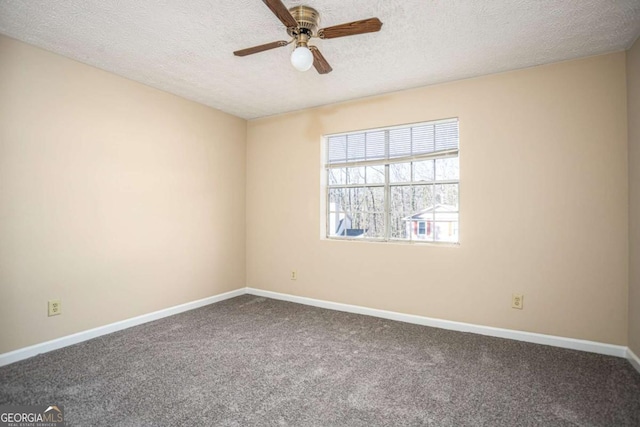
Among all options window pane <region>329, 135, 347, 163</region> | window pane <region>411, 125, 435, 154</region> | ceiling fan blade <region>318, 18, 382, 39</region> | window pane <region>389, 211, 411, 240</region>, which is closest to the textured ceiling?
ceiling fan blade <region>318, 18, 382, 39</region>

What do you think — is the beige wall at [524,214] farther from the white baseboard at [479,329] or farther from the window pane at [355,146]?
the window pane at [355,146]

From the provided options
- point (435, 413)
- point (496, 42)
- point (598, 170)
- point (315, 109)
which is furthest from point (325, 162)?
point (435, 413)

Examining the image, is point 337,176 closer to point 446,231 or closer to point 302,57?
point 446,231

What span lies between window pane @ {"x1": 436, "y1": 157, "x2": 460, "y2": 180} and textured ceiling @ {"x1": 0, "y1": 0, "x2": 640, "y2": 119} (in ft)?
2.64

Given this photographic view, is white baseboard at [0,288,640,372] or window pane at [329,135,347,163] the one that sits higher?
window pane at [329,135,347,163]

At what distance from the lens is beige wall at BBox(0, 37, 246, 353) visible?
2484mm

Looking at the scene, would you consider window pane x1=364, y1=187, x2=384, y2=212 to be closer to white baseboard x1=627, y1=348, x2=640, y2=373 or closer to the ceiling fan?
the ceiling fan

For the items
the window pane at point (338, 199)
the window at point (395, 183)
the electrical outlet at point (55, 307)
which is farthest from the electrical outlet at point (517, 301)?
the electrical outlet at point (55, 307)

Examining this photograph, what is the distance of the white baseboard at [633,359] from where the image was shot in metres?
2.31

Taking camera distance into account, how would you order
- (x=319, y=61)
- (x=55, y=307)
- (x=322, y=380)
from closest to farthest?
(x=322, y=380), (x=319, y=61), (x=55, y=307)

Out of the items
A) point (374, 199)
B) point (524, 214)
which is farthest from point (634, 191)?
point (374, 199)

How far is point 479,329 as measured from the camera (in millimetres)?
3049

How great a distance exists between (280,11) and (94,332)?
311 cm

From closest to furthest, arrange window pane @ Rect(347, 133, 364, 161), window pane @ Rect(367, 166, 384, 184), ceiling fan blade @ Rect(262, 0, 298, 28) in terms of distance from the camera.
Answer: ceiling fan blade @ Rect(262, 0, 298, 28)
window pane @ Rect(367, 166, 384, 184)
window pane @ Rect(347, 133, 364, 161)
